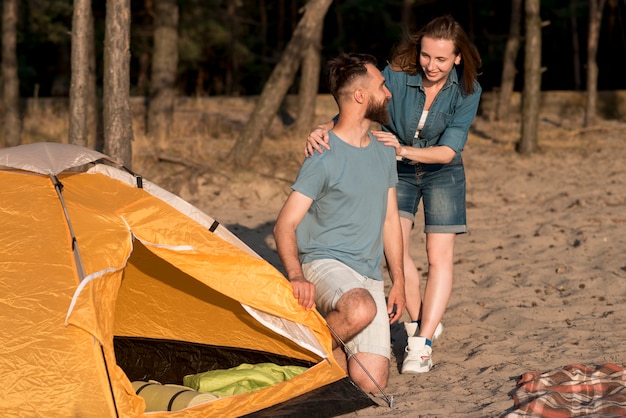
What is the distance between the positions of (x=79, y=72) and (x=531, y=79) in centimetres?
689

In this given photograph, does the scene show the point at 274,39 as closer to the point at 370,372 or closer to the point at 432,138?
the point at 432,138

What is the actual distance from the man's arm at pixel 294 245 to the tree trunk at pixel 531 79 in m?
8.99

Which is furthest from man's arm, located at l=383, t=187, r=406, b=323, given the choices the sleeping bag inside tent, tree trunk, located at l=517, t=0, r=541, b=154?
tree trunk, located at l=517, t=0, r=541, b=154

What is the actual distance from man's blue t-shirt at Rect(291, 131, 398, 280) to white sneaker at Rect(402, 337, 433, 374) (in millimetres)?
491

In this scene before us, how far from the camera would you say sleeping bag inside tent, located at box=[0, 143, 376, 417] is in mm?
4492

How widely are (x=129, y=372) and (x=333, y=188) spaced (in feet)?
5.43

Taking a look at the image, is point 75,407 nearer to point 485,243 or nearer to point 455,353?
point 455,353

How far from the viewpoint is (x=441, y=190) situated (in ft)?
19.1

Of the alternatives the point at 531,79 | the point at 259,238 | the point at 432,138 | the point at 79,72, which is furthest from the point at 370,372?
the point at 531,79

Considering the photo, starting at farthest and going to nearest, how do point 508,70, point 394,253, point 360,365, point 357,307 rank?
point 508,70 → point 394,253 → point 360,365 → point 357,307

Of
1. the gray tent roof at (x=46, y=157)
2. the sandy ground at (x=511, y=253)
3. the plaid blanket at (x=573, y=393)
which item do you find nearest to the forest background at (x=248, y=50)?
the sandy ground at (x=511, y=253)

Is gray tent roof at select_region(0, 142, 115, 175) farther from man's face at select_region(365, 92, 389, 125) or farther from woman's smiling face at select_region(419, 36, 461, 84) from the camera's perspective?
woman's smiling face at select_region(419, 36, 461, 84)

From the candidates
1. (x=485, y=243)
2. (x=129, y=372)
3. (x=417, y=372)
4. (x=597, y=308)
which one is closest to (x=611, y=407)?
(x=417, y=372)

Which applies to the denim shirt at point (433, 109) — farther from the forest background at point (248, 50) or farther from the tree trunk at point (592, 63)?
the tree trunk at point (592, 63)
